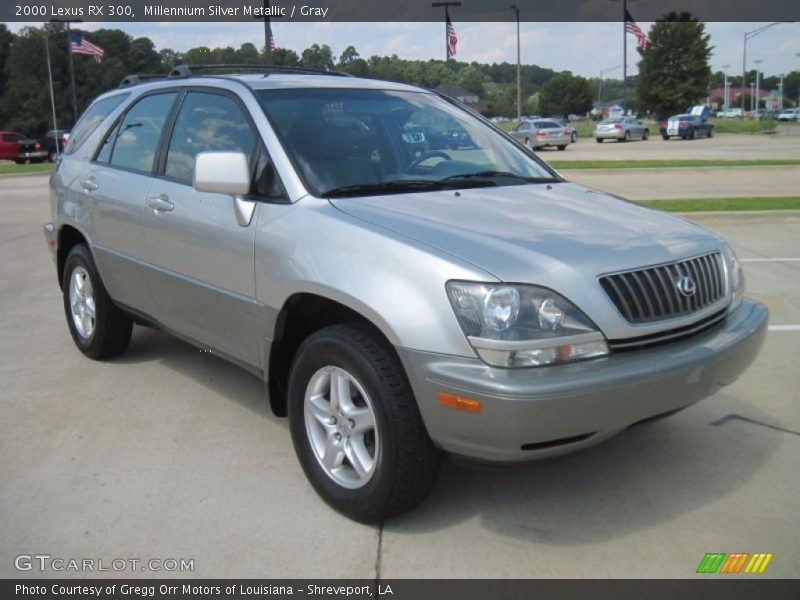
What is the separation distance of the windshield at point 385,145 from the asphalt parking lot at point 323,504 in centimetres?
140

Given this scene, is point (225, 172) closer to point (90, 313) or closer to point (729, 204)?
point (90, 313)

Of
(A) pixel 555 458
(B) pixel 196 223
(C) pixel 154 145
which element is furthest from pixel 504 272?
(C) pixel 154 145

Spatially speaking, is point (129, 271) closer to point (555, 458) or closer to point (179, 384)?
point (179, 384)

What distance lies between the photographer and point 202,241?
12.9 feet

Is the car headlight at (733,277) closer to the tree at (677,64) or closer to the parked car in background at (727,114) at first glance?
the tree at (677,64)

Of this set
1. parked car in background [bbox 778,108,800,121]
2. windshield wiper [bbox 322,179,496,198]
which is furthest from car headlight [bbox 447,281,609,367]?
parked car in background [bbox 778,108,800,121]

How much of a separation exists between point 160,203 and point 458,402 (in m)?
2.32

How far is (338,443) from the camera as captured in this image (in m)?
3.29

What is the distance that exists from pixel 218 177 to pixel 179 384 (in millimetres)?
1945

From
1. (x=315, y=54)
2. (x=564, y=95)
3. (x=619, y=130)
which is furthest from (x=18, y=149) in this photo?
(x=564, y=95)

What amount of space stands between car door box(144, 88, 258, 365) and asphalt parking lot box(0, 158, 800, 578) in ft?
1.93

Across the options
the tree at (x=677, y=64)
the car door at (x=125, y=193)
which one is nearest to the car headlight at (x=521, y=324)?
the car door at (x=125, y=193)

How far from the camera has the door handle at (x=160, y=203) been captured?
420cm

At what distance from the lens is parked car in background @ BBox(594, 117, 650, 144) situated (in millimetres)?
45125
